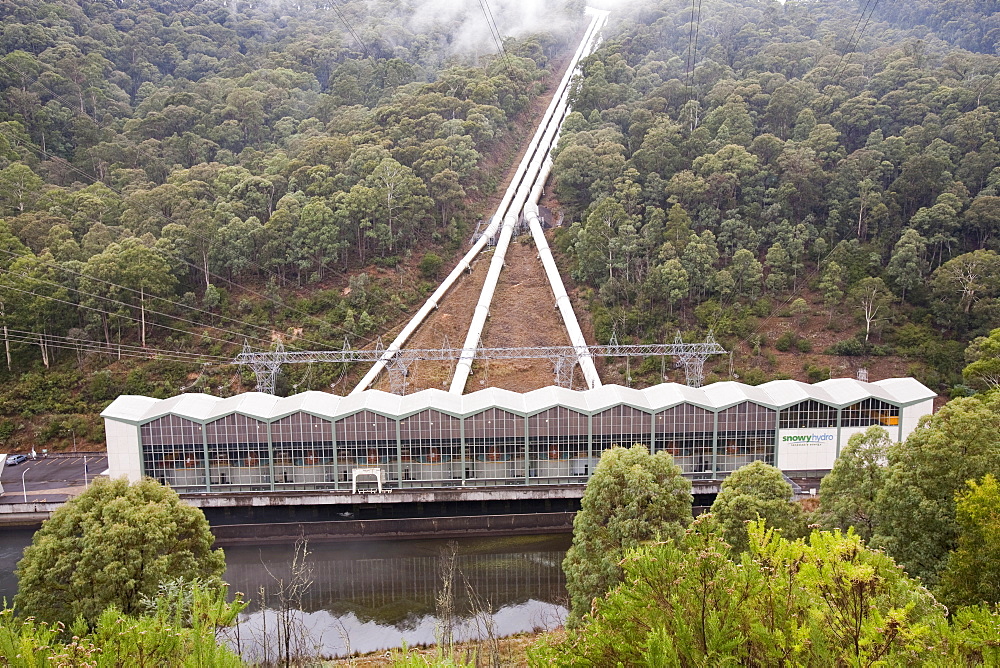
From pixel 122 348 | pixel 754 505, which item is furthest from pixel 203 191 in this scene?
pixel 754 505

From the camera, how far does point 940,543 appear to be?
14.0 meters

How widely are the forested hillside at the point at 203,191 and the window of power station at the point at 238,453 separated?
970cm

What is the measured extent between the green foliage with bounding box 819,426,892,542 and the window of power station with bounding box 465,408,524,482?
10.5 metres

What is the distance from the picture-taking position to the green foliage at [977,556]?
11.0 metres

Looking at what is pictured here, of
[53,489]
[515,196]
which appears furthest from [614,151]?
[53,489]

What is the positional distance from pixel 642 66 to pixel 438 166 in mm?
22890

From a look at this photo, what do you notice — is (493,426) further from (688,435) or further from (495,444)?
(688,435)

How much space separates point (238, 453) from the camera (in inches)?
978

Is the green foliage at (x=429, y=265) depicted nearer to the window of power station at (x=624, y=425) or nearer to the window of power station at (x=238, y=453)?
the window of power station at (x=238, y=453)

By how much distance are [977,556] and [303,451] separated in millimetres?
19913

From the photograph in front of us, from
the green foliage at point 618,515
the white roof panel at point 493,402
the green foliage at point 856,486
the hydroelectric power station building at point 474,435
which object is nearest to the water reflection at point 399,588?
the green foliage at point 618,515

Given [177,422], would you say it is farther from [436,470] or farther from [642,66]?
[642,66]

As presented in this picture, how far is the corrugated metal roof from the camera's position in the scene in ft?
80.8

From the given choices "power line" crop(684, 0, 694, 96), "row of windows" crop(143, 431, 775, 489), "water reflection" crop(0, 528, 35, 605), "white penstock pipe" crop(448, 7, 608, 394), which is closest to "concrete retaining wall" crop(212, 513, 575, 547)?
"row of windows" crop(143, 431, 775, 489)
